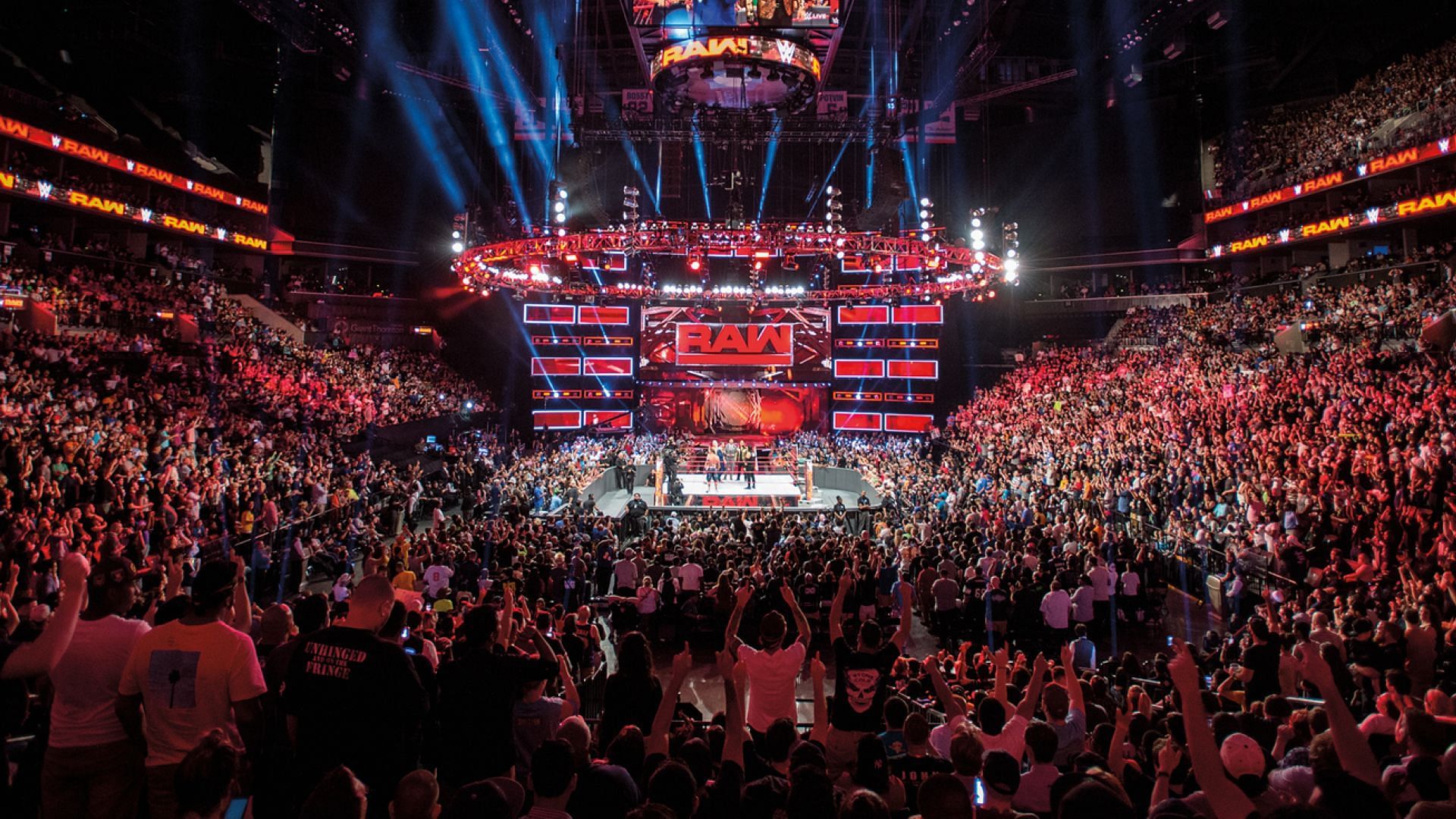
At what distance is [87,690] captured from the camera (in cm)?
294

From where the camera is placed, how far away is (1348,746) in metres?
2.72

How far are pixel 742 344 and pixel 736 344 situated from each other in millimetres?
291

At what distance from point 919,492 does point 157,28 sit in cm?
3195

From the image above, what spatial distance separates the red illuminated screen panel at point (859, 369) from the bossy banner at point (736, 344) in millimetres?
2471

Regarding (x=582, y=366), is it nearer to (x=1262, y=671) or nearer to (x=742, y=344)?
(x=742, y=344)

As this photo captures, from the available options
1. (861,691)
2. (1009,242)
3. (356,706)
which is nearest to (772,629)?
(861,691)

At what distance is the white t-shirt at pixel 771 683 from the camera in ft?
13.4

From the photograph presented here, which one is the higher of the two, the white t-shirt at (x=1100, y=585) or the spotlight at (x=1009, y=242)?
the spotlight at (x=1009, y=242)

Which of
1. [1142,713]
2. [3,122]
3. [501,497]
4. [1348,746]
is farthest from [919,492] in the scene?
[3,122]

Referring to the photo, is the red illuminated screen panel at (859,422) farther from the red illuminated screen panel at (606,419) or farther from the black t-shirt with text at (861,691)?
the black t-shirt with text at (861,691)

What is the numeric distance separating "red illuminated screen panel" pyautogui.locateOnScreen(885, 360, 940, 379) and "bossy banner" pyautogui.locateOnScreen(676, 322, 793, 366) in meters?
4.75

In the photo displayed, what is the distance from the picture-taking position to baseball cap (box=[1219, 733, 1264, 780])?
288 centimetres

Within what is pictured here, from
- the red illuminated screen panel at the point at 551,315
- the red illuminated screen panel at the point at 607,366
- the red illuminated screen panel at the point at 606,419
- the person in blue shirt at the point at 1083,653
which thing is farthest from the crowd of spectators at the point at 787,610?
the red illuminated screen panel at the point at 551,315

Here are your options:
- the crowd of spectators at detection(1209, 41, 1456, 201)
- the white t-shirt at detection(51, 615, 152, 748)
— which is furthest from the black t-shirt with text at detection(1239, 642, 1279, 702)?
the crowd of spectators at detection(1209, 41, 1456, 201)
